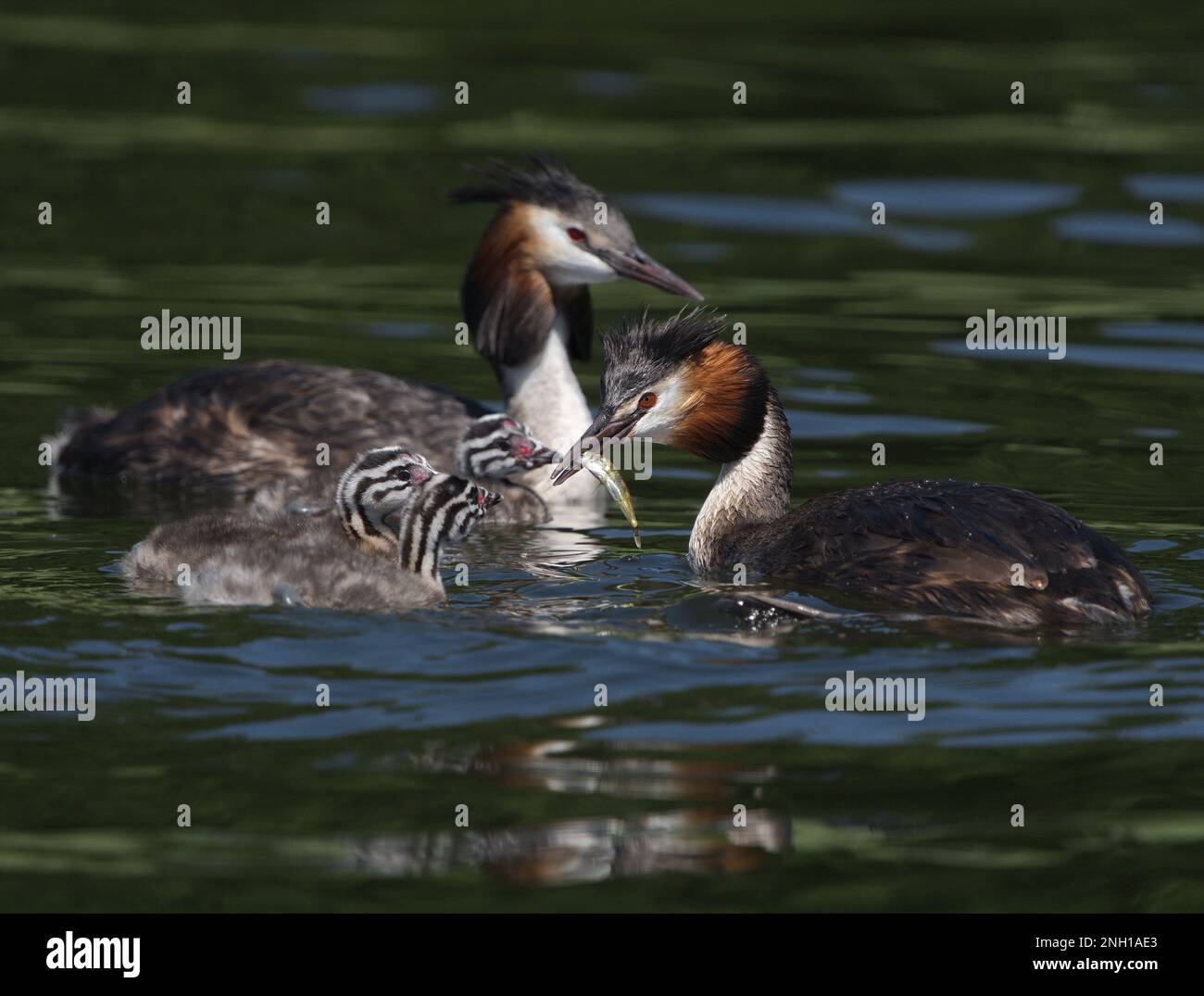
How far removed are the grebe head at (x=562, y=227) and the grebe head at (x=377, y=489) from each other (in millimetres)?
3055

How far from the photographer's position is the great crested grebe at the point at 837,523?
9.05 meters

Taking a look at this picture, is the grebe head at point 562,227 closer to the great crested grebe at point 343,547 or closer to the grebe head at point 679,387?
the grebe head at point 679,387

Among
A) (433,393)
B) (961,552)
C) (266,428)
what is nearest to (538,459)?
(433,393)

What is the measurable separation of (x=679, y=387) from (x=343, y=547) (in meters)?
1.75

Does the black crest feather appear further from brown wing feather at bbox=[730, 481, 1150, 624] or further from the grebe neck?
brown wing feather at bbox=[730, 481, 1150, 624]

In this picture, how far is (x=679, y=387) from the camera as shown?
1049cm

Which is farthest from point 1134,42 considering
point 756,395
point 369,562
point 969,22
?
point 369,562

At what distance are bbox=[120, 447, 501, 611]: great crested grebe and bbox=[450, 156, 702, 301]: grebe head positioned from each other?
9.08 ft

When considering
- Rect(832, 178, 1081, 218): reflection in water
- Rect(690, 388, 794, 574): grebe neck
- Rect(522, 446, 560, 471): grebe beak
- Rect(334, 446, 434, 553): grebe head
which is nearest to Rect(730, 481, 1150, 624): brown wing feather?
Rect(690, 388, 794, 574): grebe neck

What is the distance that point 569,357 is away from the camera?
13.7 metres

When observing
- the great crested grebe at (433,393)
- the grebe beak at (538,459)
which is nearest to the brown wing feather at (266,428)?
the great crested grebe at (433,393)

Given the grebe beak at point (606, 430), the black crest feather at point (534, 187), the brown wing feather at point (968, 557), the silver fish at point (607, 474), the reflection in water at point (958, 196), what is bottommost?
the brown wing feather at point (968, 557)

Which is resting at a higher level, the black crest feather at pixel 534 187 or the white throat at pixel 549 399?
the black crest feather at pixel 534 187

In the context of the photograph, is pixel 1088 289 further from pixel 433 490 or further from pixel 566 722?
pixel 566 722
